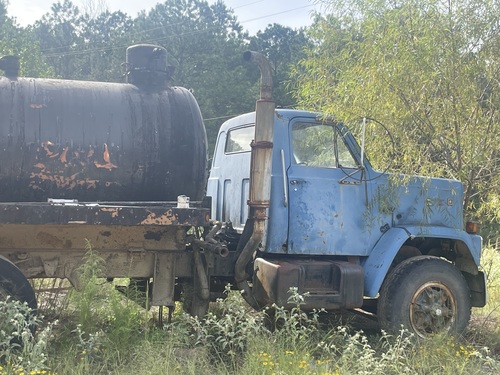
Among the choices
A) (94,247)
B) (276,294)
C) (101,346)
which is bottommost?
(101,346)

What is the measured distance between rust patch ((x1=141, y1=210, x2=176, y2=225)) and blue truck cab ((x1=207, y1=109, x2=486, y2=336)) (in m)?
0.85

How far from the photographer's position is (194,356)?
477 cm

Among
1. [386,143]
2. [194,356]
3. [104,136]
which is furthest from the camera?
[386,143]

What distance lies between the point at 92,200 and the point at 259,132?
1.63m

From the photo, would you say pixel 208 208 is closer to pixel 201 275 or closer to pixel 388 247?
pixel 201 275

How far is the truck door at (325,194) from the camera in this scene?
5660 mm

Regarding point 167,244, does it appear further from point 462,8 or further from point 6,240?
point 462,8

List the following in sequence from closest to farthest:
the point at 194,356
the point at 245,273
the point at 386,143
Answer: the point at 194,356 < the point at 245,273 < the point at 386,143

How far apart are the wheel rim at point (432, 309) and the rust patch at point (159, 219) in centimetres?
265

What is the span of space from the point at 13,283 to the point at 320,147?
3136 mm

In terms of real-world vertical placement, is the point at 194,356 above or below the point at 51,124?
below

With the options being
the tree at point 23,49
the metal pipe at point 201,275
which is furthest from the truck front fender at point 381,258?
the tree at point 23,49

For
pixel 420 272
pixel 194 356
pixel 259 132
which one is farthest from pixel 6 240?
pixel 420 272

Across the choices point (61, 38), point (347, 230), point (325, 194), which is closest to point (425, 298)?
point (347, 230)
